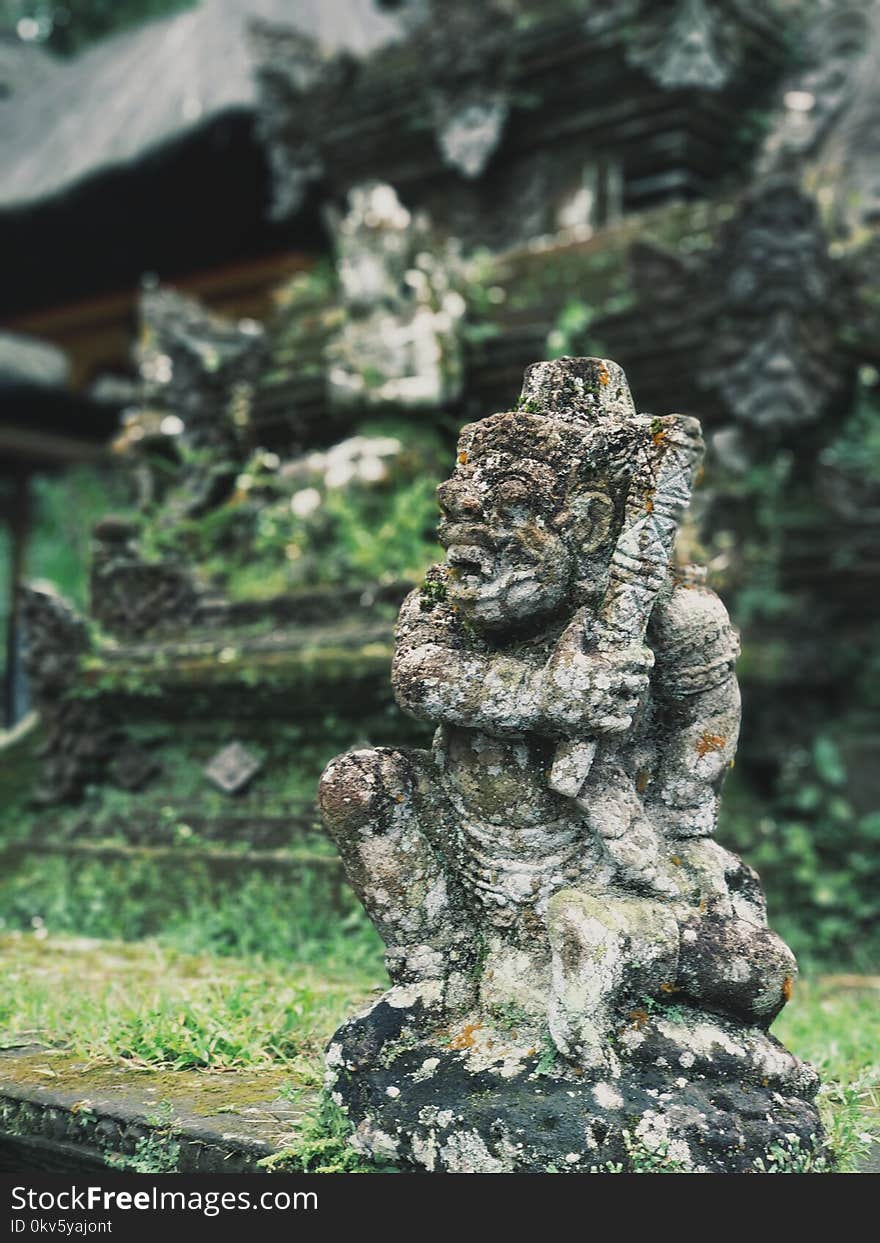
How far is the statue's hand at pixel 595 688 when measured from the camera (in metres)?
2.86

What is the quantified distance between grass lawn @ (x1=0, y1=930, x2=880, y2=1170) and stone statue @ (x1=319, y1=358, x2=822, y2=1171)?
0.28 meters

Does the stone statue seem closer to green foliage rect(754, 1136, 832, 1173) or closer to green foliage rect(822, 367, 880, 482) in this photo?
green foliage rect(754, 1136, 832, 1173)

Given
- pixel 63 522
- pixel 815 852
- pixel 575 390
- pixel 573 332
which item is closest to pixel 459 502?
pixel 575 390

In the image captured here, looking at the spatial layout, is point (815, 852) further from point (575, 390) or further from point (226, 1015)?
point (575, 390)

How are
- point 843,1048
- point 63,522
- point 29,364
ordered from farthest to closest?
Result: point 63,522 → point 29,364 → point 843,1048

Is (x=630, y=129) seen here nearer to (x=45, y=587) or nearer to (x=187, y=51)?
(x=45, y=587)

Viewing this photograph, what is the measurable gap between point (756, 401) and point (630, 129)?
280 centimetres

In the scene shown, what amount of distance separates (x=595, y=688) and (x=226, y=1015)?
61.1 inches

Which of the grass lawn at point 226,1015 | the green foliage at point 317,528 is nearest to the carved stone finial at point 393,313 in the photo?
the green foliage at point 317,528

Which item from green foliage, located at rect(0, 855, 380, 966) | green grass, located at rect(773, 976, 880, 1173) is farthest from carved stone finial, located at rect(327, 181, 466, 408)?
green grass, located at rect(773, 976, 880, 1173)

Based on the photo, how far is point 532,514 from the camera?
298 centimetres

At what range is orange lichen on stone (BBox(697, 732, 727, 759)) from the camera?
3162 millimetres

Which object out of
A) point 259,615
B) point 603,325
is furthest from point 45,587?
→ point 603,325

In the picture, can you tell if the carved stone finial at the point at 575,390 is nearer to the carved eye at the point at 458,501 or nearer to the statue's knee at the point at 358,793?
the carved eye at the point at 458,501
